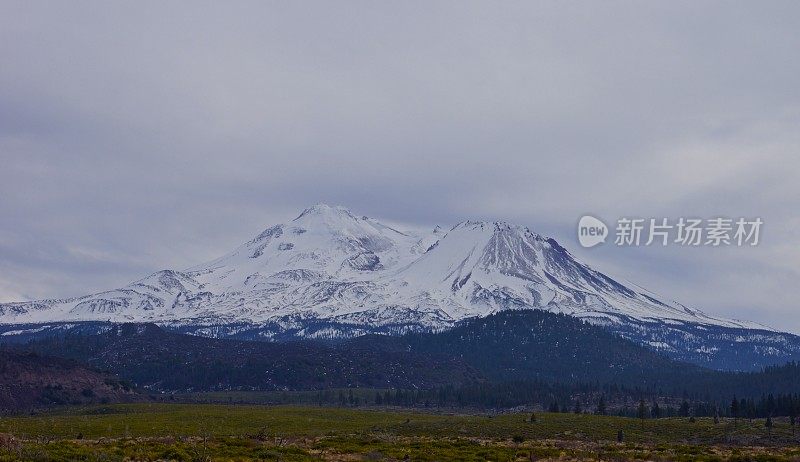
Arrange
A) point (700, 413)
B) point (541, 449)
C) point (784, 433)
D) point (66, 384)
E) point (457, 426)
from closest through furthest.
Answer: point (541, 449) → point (784, 433) → point (457, 426) → point (700, 413) → point (66, 384)

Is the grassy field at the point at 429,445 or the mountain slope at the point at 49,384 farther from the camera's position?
the mountain slope at the point at 49,384

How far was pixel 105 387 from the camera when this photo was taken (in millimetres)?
191375

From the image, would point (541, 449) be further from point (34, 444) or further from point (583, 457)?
point (34, 444)

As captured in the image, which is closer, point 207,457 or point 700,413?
point 207,457

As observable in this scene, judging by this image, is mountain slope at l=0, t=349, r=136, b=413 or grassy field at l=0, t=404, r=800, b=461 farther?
mountain slope at l=0, t=349, r=136, b=413

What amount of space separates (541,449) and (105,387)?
165 m

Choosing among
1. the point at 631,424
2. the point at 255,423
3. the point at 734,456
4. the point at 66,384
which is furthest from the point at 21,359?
the point at 734,456

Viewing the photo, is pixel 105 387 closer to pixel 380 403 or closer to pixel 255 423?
pixel 380 403

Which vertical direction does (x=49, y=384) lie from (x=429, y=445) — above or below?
below

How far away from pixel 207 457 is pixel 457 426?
49.7m

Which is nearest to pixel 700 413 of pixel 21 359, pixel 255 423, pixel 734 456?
pixel 255 423

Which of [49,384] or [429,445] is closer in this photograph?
[429,445]

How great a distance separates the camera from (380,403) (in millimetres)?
189500

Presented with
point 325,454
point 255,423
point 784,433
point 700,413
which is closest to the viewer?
point 325,454
